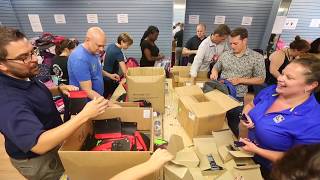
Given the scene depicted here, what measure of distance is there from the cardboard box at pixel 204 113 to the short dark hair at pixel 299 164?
0.88 meters

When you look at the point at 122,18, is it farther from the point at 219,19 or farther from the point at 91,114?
the point at 91,114

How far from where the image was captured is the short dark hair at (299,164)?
2.21 feet

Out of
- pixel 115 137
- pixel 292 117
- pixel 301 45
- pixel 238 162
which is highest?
pixel 301 45

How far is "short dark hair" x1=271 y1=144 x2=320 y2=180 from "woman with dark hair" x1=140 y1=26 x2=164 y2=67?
3.14m

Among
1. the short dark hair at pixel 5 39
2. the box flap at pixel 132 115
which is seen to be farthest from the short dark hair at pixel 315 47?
the short dark hair at pixel 5 39

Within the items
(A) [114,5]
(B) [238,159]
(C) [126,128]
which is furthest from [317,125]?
(A) [114,5]

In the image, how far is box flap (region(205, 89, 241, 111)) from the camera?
1.78m

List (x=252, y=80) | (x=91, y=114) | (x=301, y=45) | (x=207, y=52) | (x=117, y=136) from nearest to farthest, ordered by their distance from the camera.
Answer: (x=91, y=114) → (x=117, y=136) → (x=252, y=80) → (x=301, y=45) → (x=207, y=52)

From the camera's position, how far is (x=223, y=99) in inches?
73.9

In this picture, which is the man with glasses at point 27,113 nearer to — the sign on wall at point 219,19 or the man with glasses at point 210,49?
the man with glasses at point 210,49

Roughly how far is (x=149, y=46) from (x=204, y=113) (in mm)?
2323

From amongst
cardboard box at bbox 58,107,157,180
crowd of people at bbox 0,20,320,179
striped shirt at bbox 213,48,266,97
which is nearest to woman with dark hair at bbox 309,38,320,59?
striped shirt at bbox 213,48,266,97

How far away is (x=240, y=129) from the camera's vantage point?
1.86 meters

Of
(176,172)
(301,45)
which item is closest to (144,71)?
(176,172)
